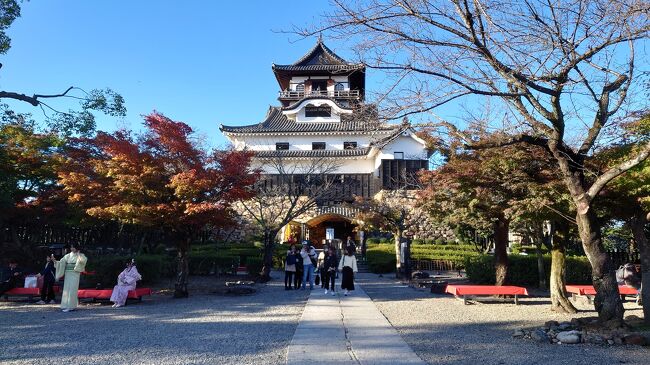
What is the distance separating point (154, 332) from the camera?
7980 millimetres

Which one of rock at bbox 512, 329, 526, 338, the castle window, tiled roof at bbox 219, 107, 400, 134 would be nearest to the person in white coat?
rock at bbox 512, 329, 526, 338

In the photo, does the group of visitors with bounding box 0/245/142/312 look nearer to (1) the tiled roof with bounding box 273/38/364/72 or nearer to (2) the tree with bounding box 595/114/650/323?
(2) the tree with bounding box 595/114/650/323

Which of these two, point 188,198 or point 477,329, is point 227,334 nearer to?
point 477,329

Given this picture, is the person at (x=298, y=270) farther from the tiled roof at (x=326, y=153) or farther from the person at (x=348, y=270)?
the tiled roof at (x=326, y=153)

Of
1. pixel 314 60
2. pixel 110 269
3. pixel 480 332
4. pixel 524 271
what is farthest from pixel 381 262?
pixel 314 60

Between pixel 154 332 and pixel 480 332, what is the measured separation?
5.69 metres

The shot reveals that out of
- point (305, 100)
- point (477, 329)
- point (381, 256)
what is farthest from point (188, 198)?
point (305, 100)

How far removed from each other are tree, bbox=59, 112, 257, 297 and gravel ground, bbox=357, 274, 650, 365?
5.15 metres

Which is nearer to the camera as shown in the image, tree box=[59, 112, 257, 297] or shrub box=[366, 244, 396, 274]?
tree box=[59, 112, 257, 297]

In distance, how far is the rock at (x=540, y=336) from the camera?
23.8ft

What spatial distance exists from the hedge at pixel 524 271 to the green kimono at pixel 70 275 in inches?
480

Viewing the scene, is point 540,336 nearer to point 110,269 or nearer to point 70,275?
point 70,275

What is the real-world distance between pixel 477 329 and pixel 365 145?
92.4 ft

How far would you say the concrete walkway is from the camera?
239 inches
